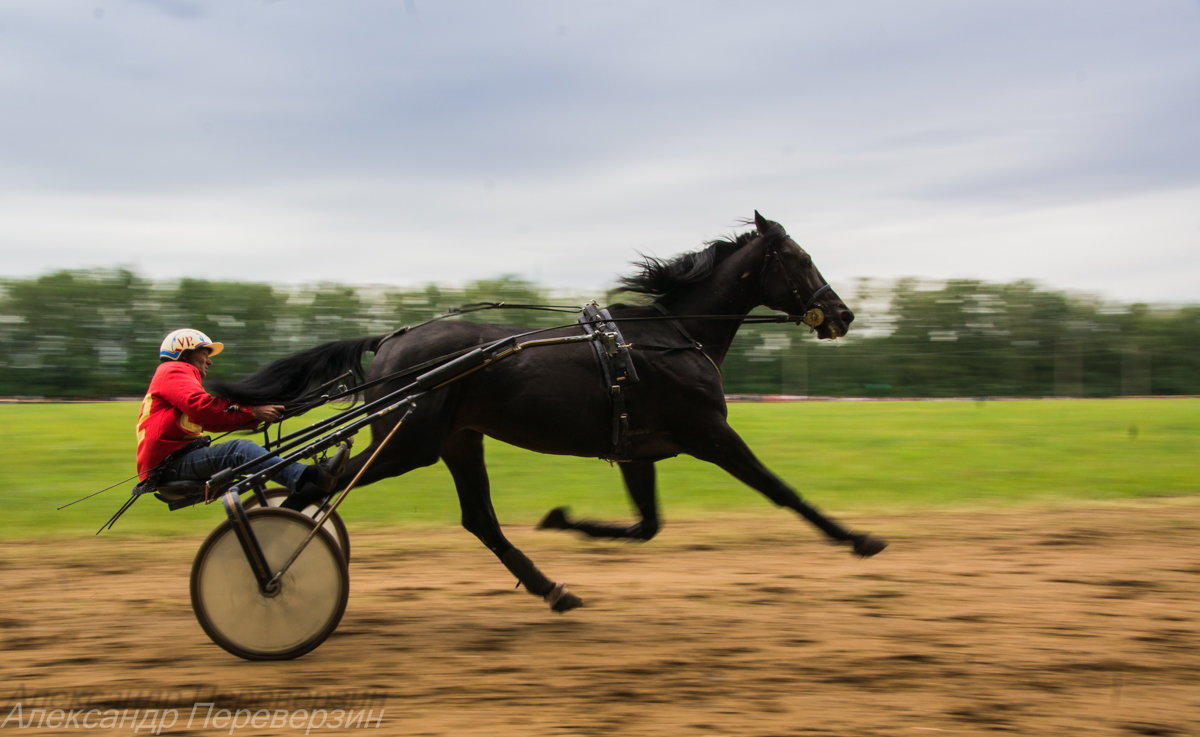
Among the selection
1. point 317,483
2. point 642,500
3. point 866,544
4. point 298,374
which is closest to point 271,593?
point 317,483

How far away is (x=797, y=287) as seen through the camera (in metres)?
5.29

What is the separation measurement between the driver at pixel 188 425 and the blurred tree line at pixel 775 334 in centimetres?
1118

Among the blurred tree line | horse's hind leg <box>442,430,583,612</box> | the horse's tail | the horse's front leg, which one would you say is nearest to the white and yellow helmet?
the horse's tail

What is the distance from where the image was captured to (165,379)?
4.25 m

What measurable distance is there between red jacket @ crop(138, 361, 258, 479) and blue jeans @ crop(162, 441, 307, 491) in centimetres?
7

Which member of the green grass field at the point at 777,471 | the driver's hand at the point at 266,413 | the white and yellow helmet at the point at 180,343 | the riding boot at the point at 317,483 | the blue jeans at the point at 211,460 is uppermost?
the white and yellow helmet at the point at 180,343

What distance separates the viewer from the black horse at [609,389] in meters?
4.78

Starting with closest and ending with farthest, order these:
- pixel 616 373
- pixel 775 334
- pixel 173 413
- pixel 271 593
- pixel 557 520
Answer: pixel 271 593 → pixel 173 413 → pixel 616 373 → pixel 557 520 → pixel 775 334

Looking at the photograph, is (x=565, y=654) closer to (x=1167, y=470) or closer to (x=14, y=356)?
(x=1167, y=470)

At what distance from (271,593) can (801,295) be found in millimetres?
3038

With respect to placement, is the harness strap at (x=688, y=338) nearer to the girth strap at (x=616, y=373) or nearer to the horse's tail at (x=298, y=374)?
the girth strap at (x=616, y=373)

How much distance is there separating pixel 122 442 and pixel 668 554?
775 centimetres

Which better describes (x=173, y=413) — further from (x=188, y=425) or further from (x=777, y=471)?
(x=777, y=471)

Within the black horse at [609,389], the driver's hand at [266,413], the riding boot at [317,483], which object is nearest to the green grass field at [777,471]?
the black horse at [609,389]
